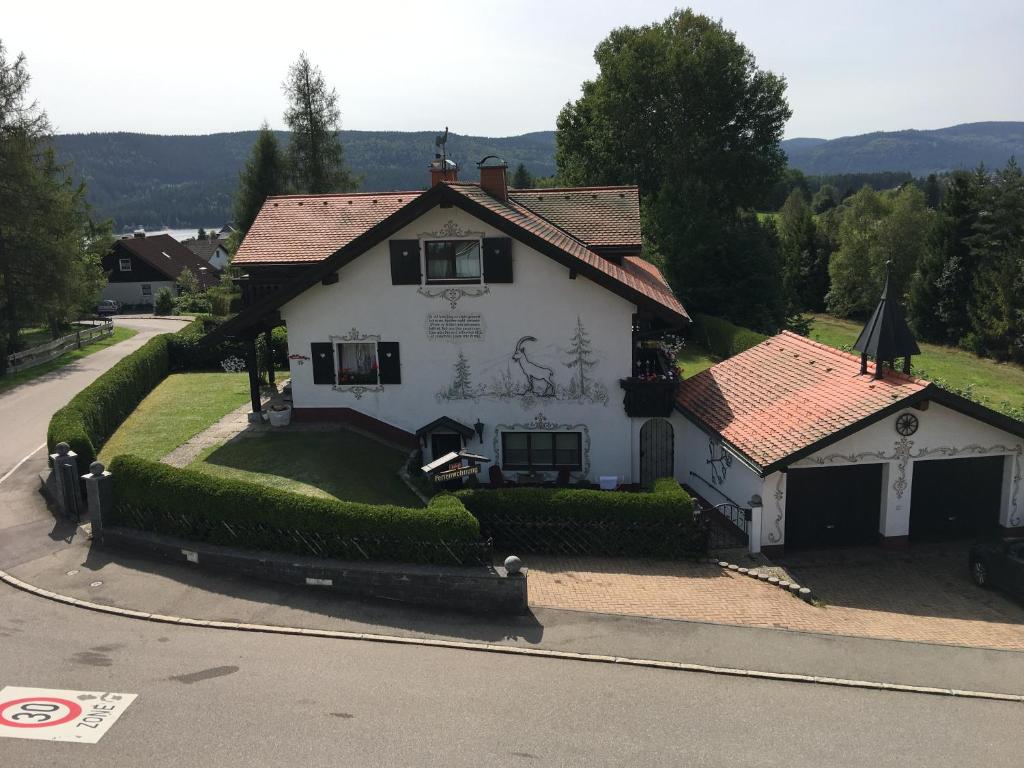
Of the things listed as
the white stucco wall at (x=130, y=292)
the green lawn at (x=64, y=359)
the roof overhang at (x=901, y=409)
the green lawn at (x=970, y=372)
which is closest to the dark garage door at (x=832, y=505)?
the roof overhang at (x=901, y=409)

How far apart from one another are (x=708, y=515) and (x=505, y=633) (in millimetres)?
9140

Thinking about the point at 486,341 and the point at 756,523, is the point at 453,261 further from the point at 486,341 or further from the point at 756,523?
the point at 756,523

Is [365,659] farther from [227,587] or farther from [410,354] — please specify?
[410,354]

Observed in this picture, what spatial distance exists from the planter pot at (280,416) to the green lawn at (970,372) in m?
30.0

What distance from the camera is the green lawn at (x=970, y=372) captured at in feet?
142

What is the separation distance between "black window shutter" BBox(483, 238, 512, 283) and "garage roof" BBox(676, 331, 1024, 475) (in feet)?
22.3

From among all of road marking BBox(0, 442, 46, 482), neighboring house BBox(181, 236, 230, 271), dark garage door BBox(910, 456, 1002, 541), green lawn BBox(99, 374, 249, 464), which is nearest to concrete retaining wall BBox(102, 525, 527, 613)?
green lawn BBox(99, 374, 249, 464)

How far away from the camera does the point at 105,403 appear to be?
25.2 meters

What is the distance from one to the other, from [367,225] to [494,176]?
4.59 metres

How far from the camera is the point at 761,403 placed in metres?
22.4

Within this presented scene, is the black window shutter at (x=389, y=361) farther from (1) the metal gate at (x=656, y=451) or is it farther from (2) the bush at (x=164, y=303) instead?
(2) the bush at (x=164, y=303)

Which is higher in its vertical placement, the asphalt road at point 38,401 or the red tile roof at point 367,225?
the red tile roof at point 367,225

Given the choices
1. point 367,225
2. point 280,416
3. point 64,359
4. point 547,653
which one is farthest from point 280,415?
point 64,359

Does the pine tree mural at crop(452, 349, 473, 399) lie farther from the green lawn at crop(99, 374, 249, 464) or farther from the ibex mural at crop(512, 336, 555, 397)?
the green lawn at crop(99, 374, 249, 464)
